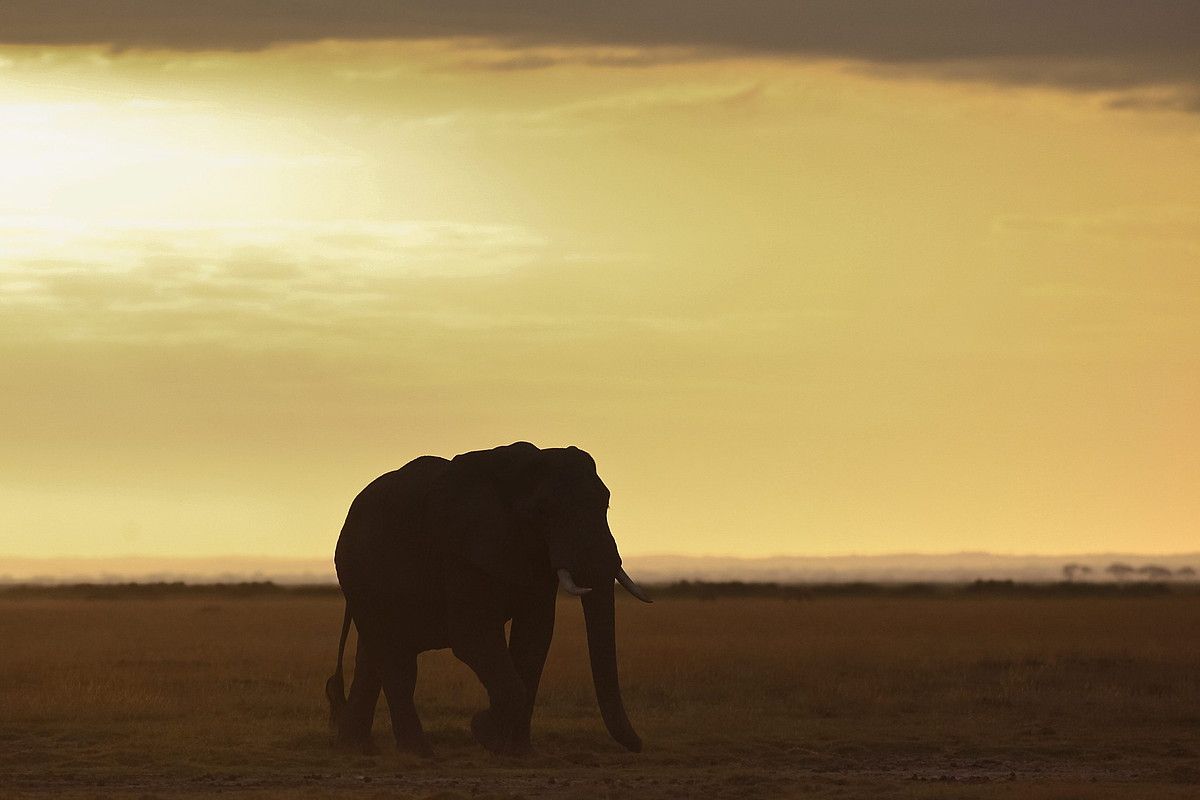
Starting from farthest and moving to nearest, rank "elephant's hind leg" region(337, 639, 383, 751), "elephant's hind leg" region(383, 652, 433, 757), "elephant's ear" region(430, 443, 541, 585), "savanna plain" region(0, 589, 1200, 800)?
1. "elephant's hind leg" region(337, 639, 383, 751)
2. "elephant's hind leg" region(383, 652, 433, 757)
3. "elephant's ear" region(430, 443, 541, 585)
4. "savanna plain" region(0, 589, 1200, 800)

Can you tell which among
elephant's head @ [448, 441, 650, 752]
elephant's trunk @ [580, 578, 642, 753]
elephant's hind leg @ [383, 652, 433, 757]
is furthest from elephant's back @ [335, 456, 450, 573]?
elephant's trunk @ [580, 578, 642, 753]

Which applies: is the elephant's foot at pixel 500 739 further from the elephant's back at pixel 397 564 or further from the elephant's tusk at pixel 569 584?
the elephant's tusk at pixel 569 584

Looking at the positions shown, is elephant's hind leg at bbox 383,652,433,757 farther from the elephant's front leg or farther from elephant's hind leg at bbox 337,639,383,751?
the elephant's front leg

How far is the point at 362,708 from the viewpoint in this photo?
24078 mm

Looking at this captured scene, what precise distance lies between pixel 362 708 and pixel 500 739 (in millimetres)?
2433

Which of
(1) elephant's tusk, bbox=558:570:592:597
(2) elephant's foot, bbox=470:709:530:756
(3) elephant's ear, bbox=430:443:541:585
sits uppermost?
(3) elephant's ear, bbox=430:443:541:585

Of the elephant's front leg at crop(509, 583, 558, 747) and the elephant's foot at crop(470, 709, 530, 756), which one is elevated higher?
the elephant's front leg at crop(509, 583, 558, 747)

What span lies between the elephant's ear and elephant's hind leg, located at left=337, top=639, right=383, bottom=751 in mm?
2178

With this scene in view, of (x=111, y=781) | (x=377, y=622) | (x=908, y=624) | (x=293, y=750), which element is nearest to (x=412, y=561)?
(x=377, y=622)

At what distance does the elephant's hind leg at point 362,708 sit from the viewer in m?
24.1

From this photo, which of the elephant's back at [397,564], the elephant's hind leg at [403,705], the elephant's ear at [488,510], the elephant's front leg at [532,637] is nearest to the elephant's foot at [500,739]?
the elephant's front leg at [532,637]

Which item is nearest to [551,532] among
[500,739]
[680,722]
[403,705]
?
[500,739]

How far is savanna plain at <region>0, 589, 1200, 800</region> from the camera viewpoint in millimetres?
20594

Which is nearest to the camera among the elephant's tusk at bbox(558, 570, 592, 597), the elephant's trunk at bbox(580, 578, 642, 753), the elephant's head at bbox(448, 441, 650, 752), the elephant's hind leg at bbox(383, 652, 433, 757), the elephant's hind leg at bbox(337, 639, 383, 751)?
the elephant's tusk at bbox(558, 570, 592, 597)
